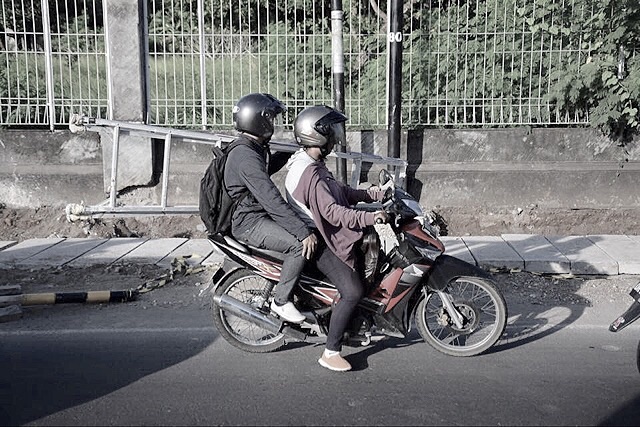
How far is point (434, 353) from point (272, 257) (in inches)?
52.1

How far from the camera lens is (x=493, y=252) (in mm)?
7555

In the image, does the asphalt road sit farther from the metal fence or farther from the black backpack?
the metal fence

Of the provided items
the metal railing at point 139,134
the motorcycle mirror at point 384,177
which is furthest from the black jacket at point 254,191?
the metal railing at point 139,134

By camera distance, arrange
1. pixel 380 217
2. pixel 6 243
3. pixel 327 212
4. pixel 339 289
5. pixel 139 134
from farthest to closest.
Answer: pixel 6 243, pixel 139 134, pixel 339 289, pixel 327 212, pixel 380 217

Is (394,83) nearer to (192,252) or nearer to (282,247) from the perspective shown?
(192,252)

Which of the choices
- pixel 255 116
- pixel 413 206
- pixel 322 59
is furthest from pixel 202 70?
pixel 413 206

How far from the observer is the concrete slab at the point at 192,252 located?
290 inches

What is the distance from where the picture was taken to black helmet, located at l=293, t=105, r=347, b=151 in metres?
4.64

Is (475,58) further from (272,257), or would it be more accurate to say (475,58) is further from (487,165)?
(272,257)

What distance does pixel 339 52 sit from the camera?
831cm

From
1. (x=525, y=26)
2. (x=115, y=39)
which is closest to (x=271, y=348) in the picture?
(x=115, y=39)

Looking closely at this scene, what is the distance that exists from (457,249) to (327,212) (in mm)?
3593

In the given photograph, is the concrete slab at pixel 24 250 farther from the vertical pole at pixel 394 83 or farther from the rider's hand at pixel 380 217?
the rider's hand at pixel 380 217

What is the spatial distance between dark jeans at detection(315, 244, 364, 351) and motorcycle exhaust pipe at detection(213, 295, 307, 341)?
0.29 m
